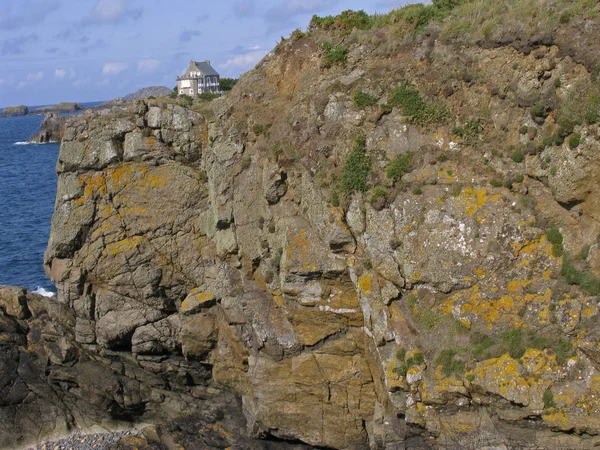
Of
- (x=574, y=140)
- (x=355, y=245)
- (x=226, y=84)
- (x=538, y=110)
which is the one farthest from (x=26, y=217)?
(x=574, y=140)

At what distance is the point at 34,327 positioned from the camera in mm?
24125

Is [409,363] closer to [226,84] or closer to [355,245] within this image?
[355,245]

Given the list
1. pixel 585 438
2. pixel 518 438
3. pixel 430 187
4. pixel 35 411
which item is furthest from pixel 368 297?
pixel 35 411

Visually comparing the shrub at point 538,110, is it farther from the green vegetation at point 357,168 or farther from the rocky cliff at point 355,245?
the green vegetation at point 357,168

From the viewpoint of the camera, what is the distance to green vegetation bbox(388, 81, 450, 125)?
18.5m

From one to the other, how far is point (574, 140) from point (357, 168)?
21.8ft

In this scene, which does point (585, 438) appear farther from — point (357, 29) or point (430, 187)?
point (357, 29)

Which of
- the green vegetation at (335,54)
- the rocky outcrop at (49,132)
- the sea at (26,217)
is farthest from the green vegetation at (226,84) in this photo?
the rocky outcrop at (49,132)

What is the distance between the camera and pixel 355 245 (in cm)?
1814

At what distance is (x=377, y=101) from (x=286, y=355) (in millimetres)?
9671

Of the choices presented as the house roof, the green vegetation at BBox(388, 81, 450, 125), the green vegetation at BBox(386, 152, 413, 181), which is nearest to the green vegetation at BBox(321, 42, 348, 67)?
the green vegetation at BBox(388, 81, 450, 125)

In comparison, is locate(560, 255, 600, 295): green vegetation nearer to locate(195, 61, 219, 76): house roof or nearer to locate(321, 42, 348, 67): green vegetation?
locate(321, 42, 348, 67): green vegetation

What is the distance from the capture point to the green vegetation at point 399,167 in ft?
59.3

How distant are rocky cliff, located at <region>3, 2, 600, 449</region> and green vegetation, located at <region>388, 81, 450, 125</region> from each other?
0.26 feet
